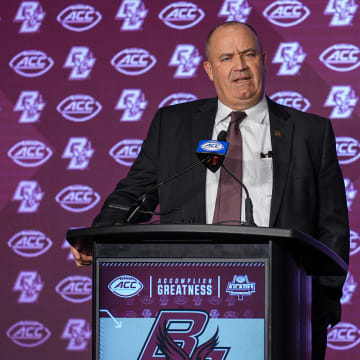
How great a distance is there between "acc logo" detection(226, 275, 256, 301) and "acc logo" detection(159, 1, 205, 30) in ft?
10.3

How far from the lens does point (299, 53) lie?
175 inches

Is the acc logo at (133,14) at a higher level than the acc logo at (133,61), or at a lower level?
higher

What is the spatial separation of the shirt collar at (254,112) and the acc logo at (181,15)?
1.94 meters

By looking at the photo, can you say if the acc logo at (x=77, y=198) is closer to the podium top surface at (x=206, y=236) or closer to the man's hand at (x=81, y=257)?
the man's hand at (x=81, y=257)

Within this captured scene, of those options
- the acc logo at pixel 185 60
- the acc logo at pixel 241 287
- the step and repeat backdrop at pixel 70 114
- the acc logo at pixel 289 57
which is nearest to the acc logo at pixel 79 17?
the step and repeat backdrop at pixel 70 114

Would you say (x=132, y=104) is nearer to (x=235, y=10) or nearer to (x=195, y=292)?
(x=235, y=10)

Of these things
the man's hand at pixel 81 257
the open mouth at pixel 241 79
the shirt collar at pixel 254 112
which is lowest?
the man's hand at pixel 81 257

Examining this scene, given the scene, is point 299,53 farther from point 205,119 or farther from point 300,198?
point 300,198

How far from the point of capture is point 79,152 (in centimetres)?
468

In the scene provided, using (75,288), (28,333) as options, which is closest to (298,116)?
(75,288)

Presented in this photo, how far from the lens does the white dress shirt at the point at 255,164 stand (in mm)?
2465

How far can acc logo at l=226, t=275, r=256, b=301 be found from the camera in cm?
169

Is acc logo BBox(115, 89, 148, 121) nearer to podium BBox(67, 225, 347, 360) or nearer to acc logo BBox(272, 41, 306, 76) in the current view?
acc logo BBox(272, 41, 306, 76)

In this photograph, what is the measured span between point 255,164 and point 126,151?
7.11ft
